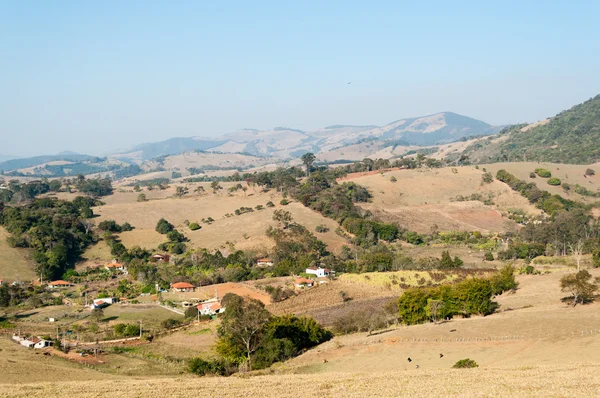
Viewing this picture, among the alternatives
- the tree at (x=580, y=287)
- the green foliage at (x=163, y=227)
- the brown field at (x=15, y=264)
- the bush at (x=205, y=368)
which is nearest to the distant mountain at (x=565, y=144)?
the green foliage at (x=163, y=227)

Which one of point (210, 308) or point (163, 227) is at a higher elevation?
point (163, 227)

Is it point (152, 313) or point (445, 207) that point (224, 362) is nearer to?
point (152, 313)

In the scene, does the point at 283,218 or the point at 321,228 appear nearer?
the point at 321,228

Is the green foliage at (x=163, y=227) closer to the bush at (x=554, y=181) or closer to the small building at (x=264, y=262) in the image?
the small building at (x=264, y=262)

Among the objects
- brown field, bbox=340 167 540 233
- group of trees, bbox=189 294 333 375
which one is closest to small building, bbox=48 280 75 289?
group of trees, bbox=189 294 333 375

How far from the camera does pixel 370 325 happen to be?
42531 mm

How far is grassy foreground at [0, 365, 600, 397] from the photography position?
21.5 metres

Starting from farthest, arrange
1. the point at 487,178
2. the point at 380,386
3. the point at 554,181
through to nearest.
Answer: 1. the point at 487,178
2. the point at 554,181
3. the point at 380,386

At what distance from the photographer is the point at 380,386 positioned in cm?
2311

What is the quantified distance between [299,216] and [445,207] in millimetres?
27241

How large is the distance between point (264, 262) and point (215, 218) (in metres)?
27.6

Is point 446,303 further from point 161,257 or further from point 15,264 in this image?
point 15,264

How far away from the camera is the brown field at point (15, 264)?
233 ft

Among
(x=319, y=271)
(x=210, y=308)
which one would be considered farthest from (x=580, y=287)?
(x=319, y=271)
